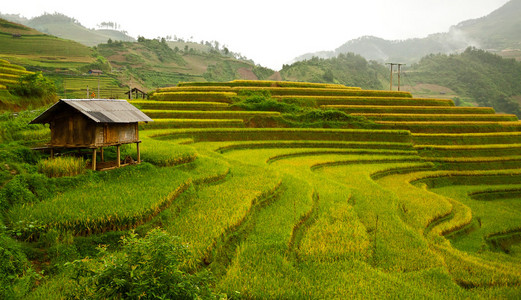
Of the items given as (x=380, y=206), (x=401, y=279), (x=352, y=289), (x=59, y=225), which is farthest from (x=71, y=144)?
(x=380, y=206)

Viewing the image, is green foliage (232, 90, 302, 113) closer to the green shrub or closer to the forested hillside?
the green shrub

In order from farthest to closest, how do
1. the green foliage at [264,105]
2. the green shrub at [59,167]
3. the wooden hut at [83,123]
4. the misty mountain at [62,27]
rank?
the misty mountain at [62,27], the green foliage at [264,105], the wooden hut at [83,123], the green shrub at [59,167]

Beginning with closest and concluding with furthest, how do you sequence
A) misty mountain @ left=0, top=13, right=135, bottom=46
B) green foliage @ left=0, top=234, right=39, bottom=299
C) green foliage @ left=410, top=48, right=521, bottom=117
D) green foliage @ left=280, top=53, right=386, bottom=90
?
green foliage @ left=0, top=234, right=39, bottom=299, green foliage @ left=410, top=48, right=521, bottom=117, green foliage @ left=280, top=53, right=386, bottom=90, misty mountain @ left=0, top=13, right=135, bottom=46

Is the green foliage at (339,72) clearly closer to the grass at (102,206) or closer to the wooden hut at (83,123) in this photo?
the wooden hut at (83,123)

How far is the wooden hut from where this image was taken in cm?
702

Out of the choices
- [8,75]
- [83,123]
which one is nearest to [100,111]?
[83,123]

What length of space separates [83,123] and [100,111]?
489 mm

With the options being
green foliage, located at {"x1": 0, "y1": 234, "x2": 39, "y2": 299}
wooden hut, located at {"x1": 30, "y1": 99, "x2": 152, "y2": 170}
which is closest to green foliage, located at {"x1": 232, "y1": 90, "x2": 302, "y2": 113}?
wooden hut, located at {"x1": 30, "y1": 99, "x2": 152, "y2": 170}

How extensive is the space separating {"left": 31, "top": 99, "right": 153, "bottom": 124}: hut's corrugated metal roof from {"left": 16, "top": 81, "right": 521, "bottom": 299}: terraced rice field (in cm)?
154

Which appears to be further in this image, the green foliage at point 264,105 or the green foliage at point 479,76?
the green foliage at point 479,76

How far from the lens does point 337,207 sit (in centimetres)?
786

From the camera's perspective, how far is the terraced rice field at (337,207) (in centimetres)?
471

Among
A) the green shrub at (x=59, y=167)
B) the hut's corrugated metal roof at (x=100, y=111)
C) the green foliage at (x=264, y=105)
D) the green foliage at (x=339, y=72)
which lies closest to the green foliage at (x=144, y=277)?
the green shrub at (x=59, y=167)

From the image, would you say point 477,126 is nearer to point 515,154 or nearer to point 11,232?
point 515,154
